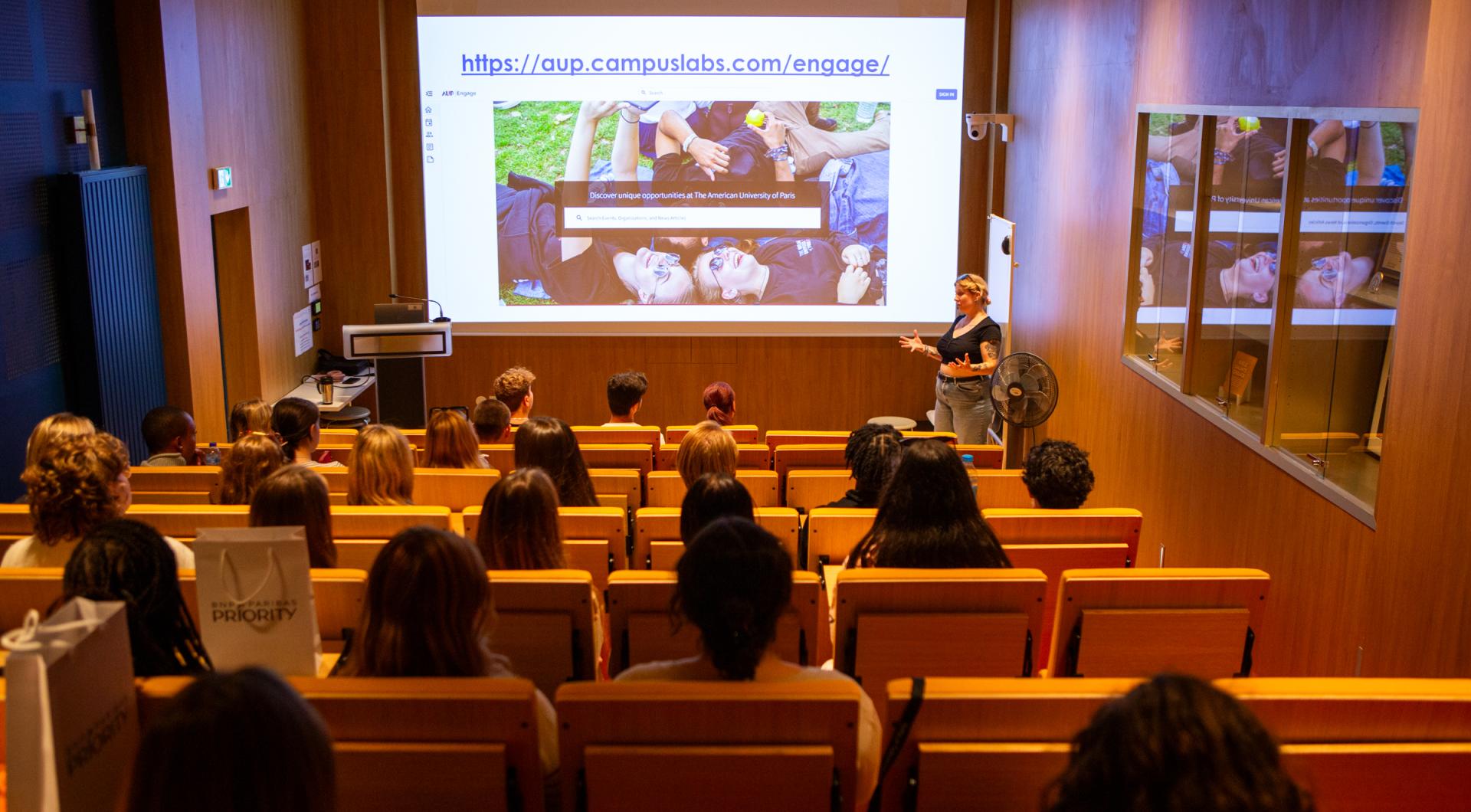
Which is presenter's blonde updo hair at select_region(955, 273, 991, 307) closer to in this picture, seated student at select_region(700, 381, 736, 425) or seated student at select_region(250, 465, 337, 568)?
seated student at select_region(700, 381, 736, 425)

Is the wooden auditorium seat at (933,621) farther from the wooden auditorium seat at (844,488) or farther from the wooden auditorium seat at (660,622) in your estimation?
the wooden auditorium seat at (844,488)

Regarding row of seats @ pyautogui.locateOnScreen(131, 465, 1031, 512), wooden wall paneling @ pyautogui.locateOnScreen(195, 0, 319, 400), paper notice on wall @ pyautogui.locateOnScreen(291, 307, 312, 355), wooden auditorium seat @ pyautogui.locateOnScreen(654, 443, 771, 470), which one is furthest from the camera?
paper notice on wall @ pyautogui.locateOnScreen(291, 307, 312, 355)

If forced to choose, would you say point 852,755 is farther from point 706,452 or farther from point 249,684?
point 706,452

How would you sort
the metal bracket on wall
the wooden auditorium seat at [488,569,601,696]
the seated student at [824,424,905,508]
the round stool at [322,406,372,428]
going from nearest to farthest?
the wooden auditorium seat at [488,569,601,696] < the seated student at [824,424,905,508] < the round stool at [322,406,372,428] < the metal bracket on wall

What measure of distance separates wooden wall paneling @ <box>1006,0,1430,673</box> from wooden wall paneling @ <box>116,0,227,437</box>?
18.3 ft

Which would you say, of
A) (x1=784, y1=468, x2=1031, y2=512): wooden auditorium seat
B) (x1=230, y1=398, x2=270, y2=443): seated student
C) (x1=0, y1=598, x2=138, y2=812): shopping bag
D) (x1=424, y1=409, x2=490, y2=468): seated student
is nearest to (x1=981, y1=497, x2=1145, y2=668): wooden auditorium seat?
(x1=784, y1=468, x2=1031, y2=512): wooden auditorium seat

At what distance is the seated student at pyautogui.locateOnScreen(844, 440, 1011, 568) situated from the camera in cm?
346

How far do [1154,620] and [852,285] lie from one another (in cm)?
695

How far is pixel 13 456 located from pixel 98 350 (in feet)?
2.60

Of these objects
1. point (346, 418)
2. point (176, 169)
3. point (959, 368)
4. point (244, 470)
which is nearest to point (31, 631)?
point (244, 470)

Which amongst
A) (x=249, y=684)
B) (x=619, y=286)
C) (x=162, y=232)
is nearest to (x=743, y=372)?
(x=619, y=286)

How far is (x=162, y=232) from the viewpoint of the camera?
7051mm

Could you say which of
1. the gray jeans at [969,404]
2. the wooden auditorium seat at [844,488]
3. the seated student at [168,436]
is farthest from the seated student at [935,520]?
the gray jeans at [969,404]

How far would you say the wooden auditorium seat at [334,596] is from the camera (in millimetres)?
3127
